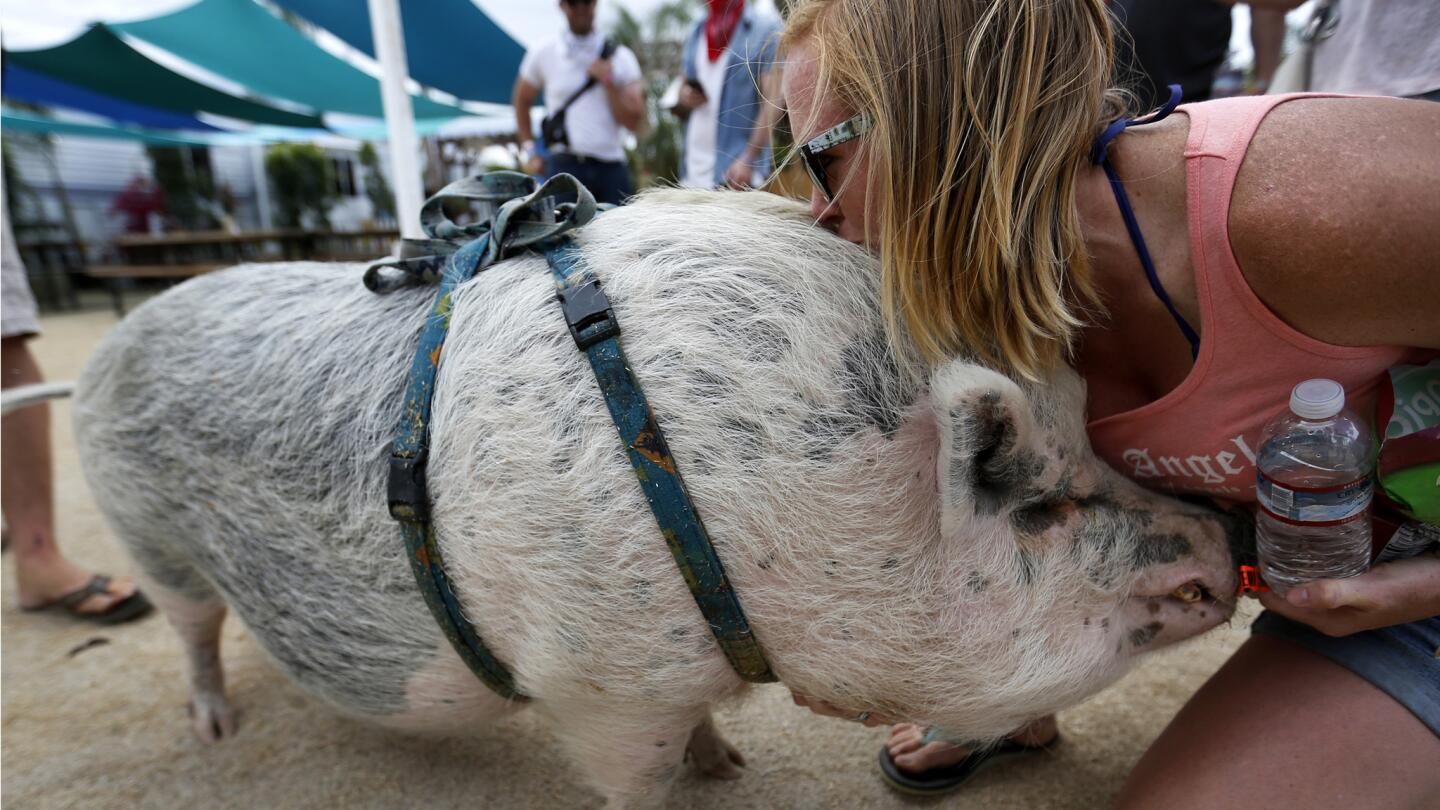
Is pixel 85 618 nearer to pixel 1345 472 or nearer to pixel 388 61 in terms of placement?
pixel 388 61

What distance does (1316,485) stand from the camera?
109cm

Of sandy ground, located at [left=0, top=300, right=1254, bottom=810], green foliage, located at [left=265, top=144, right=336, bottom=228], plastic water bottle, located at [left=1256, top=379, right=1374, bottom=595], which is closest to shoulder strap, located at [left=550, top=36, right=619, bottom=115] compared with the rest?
sandy ground, located at [left=0, top=300, right=1254, bottom=810]

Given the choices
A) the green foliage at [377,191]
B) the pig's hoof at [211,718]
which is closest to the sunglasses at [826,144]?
the pig's hoof at [211,718]

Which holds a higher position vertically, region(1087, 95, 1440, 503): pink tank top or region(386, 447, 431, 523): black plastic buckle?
region(1087, 95, 1440, 503): pink tank top

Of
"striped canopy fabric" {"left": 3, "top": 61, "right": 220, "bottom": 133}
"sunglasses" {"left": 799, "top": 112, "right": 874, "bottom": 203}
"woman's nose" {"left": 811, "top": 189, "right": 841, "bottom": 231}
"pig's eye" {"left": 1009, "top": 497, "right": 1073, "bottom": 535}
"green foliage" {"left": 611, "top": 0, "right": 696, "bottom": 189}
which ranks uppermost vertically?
"green foliage" {"left": 611, "top": 0, "right": 696, "bottom": 189}

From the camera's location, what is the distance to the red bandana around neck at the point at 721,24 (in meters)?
3.95

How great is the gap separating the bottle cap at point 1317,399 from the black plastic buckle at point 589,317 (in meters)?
0.92

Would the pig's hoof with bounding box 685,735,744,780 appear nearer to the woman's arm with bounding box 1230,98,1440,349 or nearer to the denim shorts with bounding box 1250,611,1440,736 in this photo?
the denim shorts with bounding box 1250,611,1440,736

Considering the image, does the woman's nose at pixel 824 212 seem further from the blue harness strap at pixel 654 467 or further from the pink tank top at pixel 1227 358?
the pink tank top at pixel 1227 358

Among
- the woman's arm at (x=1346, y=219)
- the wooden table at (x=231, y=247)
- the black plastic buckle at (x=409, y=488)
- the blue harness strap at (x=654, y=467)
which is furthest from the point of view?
the wooden table at (x=231, y=247)

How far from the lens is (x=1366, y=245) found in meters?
1.04

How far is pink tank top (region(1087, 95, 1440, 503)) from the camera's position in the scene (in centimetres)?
113

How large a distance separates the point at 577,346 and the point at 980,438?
566 mm

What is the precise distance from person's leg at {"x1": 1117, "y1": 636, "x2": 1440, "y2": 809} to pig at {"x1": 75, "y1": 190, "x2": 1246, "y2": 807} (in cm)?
21
